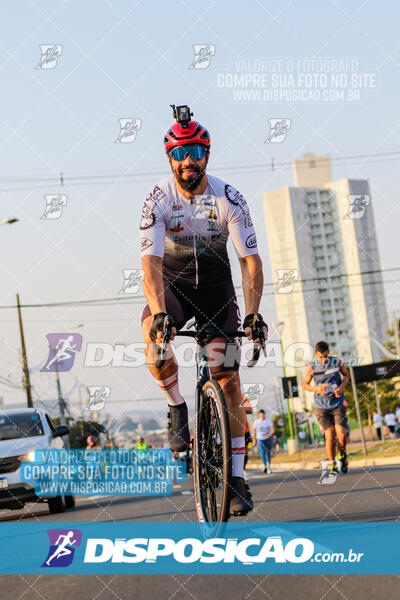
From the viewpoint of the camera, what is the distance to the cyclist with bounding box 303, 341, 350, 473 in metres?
12.3

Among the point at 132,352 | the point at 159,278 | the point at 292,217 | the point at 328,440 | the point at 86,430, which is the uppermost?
the point at 292,217

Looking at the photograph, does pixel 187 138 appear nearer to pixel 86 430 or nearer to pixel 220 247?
pixel 220 247

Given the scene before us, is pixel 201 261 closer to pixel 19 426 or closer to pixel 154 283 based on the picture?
pixel 154 283

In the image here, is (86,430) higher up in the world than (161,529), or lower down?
lower down

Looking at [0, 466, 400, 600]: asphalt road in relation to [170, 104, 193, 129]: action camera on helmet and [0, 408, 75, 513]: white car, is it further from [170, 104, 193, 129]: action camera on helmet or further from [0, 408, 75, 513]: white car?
[0, 408, 75, 513]: white car

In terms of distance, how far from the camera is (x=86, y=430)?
79.7 meters

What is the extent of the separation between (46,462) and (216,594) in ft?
30.9

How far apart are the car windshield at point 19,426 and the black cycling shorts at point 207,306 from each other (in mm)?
8671

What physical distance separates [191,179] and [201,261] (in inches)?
21.1

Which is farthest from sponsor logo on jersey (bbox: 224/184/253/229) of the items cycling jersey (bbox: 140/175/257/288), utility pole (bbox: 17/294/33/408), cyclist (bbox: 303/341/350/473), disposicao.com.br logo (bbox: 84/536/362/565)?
utility pole (bbox: 17/294/33/408)

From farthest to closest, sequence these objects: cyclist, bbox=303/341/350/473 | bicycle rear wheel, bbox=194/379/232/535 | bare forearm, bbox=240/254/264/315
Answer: cyclist, bbox=303/341/350/473 → bare forearm, bbox=240/254/264/315 → bicycle rear wheel, bbox=194/379/232/535

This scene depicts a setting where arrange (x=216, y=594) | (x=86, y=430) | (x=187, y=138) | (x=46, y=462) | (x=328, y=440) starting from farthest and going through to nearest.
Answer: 1. (x=86, y=430)
2. (x=46, y=462)
3. (x=328, y=440)
4. (x=187, y=138)
5. (x=216, y=594)

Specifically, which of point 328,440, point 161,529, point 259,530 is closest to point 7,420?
point 328,440

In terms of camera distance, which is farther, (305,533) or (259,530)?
(259,530)
